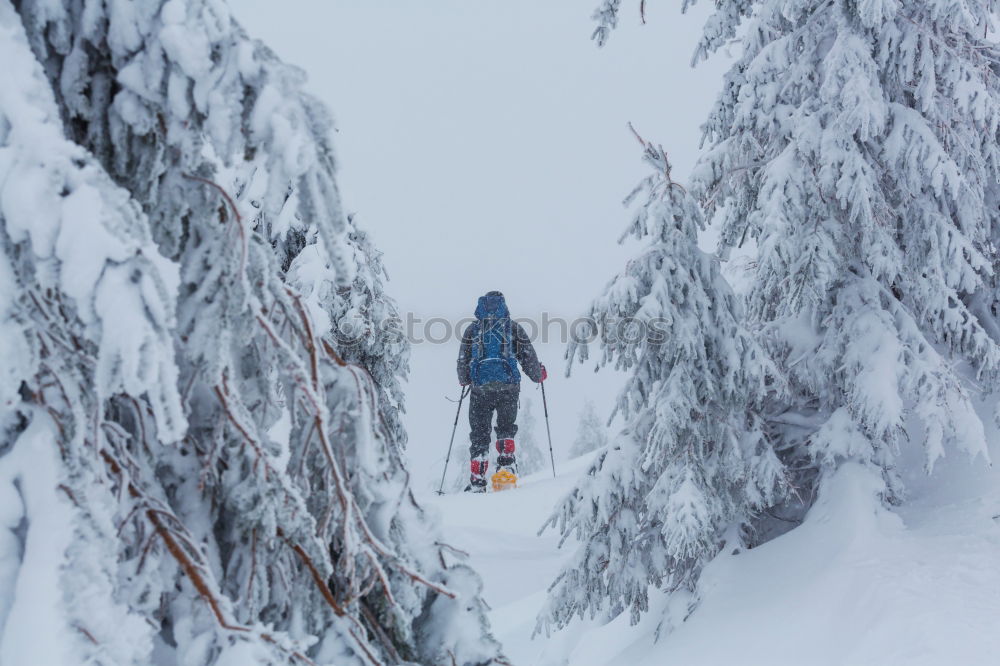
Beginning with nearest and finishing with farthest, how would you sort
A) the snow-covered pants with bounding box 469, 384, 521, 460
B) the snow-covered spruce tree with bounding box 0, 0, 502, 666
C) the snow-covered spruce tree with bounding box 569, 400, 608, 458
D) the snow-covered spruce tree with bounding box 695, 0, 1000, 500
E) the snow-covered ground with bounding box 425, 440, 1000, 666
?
the snow-covered spruce tree with bounding box 0, 0, 502, 666
the snow-covered ground with bounding box 425, 440, 1000, 666
the snow-covered spruce tree with bounding box 695, 0, 1000, 500
the snow-covered pants with bounding box 469, 384, 521, 460
the snow-covered spruce tree with bounding box 569, 400, 608, 458

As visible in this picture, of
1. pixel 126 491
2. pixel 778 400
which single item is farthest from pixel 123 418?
pixel 778 400

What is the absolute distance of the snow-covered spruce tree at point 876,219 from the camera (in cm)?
564

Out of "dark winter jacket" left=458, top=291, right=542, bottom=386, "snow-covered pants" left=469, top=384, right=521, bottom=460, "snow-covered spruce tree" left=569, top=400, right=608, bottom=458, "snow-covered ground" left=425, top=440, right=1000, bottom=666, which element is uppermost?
"snow-covered spruce tree" left=569, top=400, right=608, bottom=458

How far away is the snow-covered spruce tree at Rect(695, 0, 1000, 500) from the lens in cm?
564

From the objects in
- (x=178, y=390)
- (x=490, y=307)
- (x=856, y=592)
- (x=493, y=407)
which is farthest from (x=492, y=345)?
(x=178, y=390)

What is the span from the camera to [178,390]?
1.73m

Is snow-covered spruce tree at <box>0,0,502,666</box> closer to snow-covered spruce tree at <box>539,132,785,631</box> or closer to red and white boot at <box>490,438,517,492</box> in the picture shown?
snow-covered spruce tree at <box>539,132,785,631</box>

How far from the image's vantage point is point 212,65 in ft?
5.34

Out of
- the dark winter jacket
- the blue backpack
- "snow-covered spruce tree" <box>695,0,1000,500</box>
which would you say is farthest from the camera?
the dark winter jacket

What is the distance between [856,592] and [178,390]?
461 cm

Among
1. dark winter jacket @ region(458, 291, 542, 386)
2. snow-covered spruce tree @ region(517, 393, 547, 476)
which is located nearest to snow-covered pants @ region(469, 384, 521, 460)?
dark winter jacket @ region(458, 291, 542, 386)

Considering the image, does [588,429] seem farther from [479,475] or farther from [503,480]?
[479,475]

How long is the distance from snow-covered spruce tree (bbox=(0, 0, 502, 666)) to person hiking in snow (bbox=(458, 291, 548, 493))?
9.92 meters

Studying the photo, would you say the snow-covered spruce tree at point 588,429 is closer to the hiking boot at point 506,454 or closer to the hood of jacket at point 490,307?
the hiking boot at point 506,454
